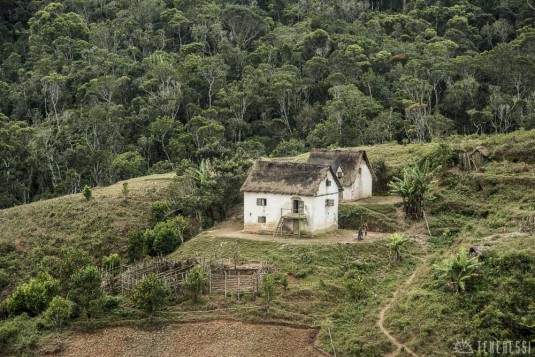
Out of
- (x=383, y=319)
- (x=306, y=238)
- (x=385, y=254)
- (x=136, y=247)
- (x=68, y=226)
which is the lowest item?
(x=383, y=319)

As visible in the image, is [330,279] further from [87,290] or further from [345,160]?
[345,160]

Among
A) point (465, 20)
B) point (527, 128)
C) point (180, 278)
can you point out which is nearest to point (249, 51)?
point (465, 20)

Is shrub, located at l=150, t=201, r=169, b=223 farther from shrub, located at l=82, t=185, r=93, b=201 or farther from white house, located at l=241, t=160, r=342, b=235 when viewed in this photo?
white house, located at l=241, t=160, r=342, b=235

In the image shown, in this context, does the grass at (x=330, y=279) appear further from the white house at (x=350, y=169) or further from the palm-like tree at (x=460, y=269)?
the white house at (x=350, y=169)

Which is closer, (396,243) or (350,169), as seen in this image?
(396,243)

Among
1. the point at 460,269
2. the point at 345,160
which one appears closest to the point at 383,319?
the point at 460,269

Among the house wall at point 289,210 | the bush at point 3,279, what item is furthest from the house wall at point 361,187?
the bush at point 3,279
